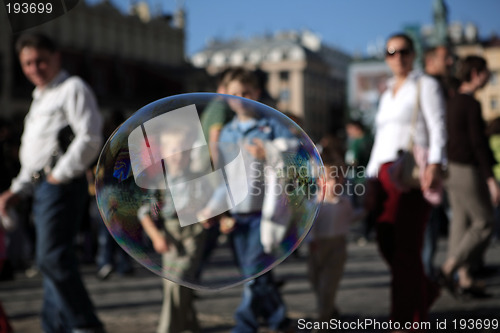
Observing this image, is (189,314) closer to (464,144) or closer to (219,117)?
(219,117)

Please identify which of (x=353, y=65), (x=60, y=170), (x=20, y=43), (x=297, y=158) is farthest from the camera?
(x=353, y=65)

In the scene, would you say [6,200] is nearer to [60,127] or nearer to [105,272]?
[60,127]

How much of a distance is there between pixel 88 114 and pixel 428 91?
78.0 inches

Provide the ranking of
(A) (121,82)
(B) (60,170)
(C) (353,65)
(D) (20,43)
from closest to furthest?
(B) (60,170)
(D) (20,43)
(A) (121,82)
(C) (353,65)

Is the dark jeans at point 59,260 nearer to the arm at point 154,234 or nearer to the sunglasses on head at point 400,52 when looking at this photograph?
the arm at point 154,234

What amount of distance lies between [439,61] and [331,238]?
6.95 feet

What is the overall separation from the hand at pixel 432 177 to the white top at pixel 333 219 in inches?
22.9

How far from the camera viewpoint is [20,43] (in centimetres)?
431

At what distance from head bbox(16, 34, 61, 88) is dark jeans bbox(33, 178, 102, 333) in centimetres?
66

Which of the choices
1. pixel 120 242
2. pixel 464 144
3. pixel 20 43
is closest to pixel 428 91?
pixel 464 144

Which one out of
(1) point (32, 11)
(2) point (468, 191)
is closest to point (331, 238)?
(2) point (468, 191)

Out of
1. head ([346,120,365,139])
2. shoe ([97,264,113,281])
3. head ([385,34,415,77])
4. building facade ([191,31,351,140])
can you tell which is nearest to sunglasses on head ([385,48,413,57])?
head ([385,34,415,77])

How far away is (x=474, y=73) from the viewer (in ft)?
19.2

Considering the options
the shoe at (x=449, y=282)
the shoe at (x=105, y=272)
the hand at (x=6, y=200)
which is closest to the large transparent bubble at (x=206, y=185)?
the hand at (x=6, y=200)
